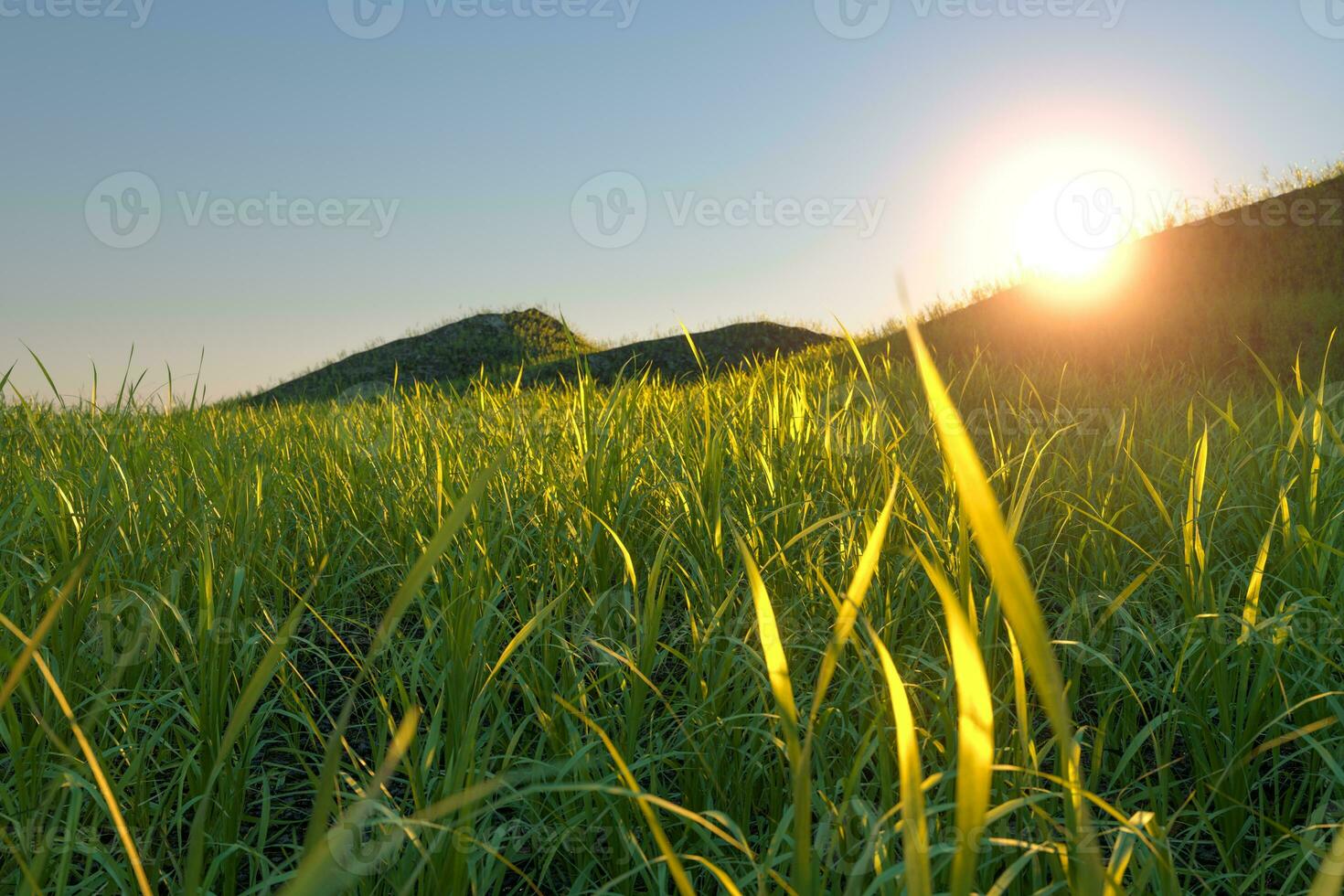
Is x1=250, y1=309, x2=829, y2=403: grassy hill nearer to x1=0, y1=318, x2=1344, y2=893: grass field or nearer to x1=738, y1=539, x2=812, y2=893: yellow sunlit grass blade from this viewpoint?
x1=0, y1=318, x2=1344, y2=893: grass field

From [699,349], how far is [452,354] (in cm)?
515

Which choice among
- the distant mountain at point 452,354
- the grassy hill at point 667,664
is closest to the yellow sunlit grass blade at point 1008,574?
the grassy hill at point 667,664

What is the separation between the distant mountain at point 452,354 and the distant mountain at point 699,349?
1241mm

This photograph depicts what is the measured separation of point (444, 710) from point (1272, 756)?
145 cm

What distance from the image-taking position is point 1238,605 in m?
1.69

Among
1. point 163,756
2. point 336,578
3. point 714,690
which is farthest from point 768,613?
point 336,578

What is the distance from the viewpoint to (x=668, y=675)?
Result: 1542 mm

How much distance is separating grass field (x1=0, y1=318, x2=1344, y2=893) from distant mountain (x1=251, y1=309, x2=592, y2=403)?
10215 millimetres

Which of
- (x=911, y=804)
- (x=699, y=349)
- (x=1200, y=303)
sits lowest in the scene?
(x=911, y=804)

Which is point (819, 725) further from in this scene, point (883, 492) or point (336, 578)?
point (336, 578)

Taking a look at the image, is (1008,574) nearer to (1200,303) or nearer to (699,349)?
(1200,303)

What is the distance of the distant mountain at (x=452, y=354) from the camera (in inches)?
510

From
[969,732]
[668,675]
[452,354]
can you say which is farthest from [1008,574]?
[452,354]

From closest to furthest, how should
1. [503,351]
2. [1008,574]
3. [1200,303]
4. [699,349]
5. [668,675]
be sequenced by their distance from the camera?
[1008,574] < [668,675] < [1200,303] < [699,349] < [503,351]
